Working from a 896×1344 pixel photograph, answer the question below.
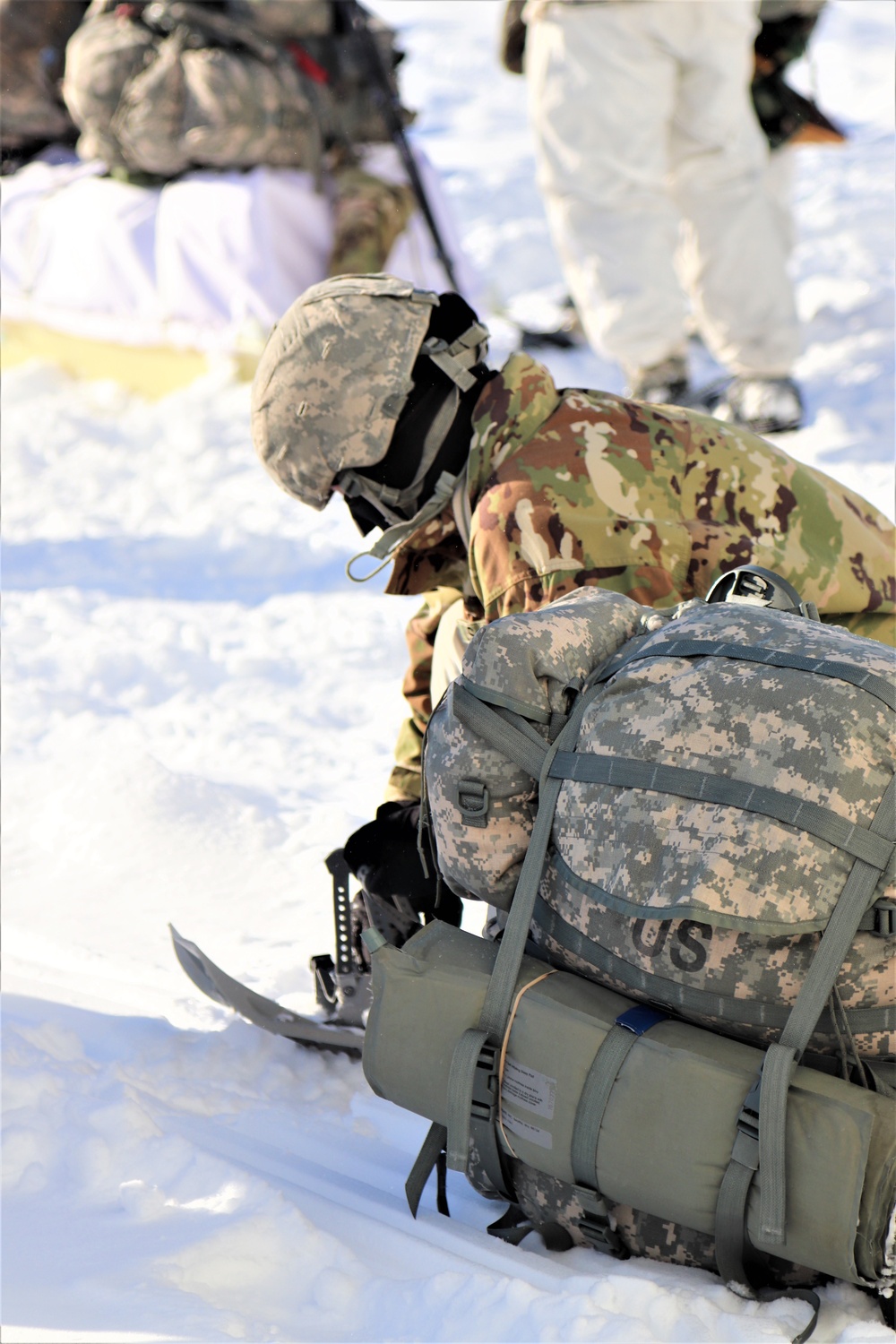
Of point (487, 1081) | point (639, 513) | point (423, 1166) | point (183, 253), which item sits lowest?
point (183, 253)

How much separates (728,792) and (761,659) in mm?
153

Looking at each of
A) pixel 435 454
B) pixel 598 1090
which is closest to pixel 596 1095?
pixel 598 1090

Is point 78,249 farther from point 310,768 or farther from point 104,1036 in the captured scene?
point 104,1036

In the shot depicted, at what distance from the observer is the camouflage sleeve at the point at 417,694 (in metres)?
2.37

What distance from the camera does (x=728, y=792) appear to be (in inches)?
51.7

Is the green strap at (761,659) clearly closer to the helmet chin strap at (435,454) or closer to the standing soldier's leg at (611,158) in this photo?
the helmet chin strap at (435,454)

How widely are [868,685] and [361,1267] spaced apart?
0.85 metres

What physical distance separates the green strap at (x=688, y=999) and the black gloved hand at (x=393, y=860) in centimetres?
48

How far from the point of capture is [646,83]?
4043mm

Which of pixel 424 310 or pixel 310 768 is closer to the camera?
pixel 424 310

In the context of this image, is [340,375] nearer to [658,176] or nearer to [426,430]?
[426,430]

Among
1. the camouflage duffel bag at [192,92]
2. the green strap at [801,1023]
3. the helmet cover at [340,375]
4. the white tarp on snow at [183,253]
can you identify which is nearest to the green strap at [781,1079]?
the green strap at [801,1023]

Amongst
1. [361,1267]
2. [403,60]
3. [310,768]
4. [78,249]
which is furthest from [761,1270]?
[403,60]

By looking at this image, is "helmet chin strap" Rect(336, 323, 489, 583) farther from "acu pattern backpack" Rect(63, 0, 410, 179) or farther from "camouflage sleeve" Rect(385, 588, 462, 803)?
"acu pattern backpack" Rect(63, 0, 410, 179)
